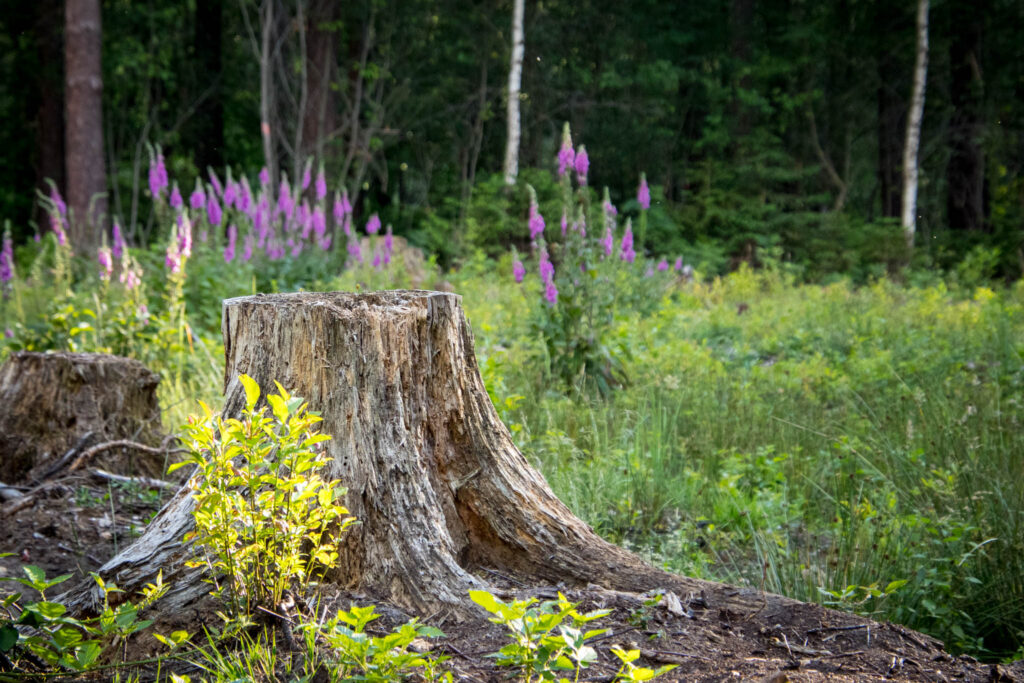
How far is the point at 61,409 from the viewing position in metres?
3.69

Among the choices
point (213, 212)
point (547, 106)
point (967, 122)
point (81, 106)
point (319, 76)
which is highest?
point (547, 106)

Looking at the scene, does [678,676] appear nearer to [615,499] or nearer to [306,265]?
[615,499]

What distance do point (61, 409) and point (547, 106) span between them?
15921 millimetres

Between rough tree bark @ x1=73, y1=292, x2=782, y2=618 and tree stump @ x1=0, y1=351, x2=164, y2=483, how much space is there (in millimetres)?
1692

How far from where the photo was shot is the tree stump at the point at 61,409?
3.63 m

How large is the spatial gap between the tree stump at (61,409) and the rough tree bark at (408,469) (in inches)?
66.6

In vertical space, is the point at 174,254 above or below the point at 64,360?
above

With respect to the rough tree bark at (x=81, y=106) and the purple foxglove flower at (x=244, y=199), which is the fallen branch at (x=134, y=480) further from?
the rough tree bark at (x=81, y=106)

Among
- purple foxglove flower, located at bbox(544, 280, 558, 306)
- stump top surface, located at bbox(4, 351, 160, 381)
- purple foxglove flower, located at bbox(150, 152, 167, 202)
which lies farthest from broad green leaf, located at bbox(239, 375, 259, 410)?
purple foxglove flower, located at bbox(150, 152, 167, 202)

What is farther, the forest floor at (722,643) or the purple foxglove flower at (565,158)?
the purple foxglove flower at (565,158)

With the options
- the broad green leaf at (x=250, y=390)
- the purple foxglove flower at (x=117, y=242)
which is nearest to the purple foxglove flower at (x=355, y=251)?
the purple foxglove flower at (x=117, y=242)

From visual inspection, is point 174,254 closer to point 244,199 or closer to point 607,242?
point 244,199

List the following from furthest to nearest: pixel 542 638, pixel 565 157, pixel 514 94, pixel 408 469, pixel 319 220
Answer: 1. pixel 514 94
2. pixel 319 220
3. pixel 565 157
4. pixel 408 469
5. pixel 542 638

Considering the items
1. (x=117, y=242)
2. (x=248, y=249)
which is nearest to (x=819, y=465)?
(x=117, y=242)
